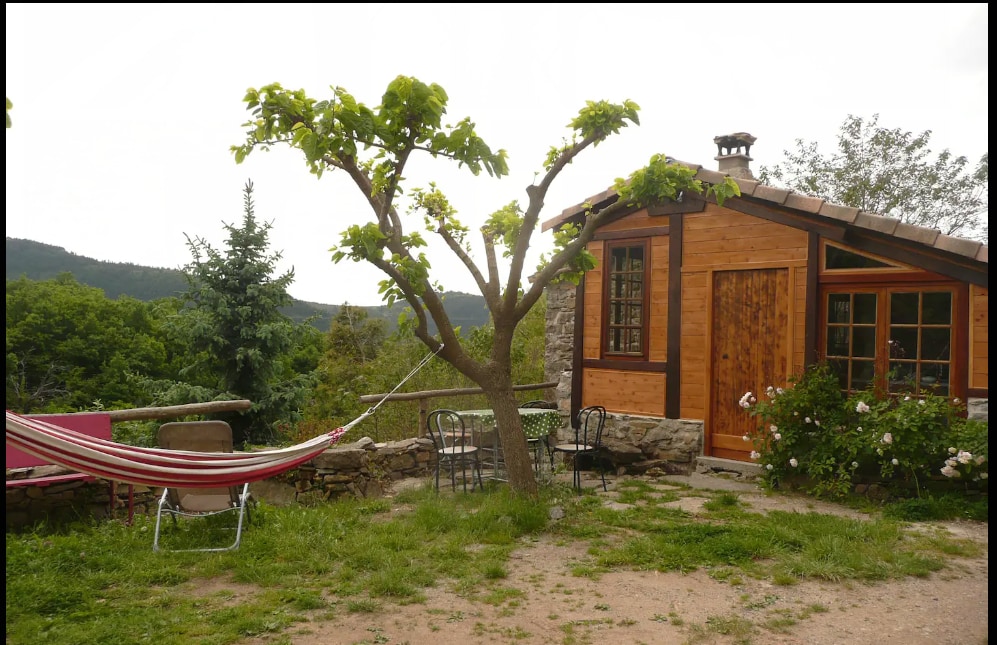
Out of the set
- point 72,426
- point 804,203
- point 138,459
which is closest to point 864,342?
point 804,203

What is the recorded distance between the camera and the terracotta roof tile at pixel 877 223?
19.1 ft

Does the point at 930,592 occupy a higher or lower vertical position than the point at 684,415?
lower

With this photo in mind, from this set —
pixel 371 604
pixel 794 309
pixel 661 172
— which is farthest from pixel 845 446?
pixel 371 604

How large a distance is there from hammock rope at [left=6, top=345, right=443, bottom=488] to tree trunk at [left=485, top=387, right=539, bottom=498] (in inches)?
64.9

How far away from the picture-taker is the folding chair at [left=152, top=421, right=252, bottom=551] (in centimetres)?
454

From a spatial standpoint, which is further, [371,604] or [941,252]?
[941,252]

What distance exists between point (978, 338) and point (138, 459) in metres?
6.18

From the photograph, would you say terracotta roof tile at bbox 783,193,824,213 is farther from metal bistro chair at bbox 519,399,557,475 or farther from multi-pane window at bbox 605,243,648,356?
metal bistro chair at bbox 519,399,557,475

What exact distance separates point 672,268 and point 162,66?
5731mm

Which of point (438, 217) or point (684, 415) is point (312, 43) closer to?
point (438, 217)

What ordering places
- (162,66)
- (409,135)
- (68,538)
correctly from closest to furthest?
(68,538)
(409,135)
(162,66)

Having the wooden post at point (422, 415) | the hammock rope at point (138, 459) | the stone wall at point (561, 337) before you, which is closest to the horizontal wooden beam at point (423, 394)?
the wooden post at point (422, 415)

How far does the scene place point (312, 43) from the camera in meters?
5.58

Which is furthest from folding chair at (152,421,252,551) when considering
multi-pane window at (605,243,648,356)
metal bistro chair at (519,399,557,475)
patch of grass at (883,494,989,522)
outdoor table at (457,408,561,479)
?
patch of grass at (883,494,989,522)
